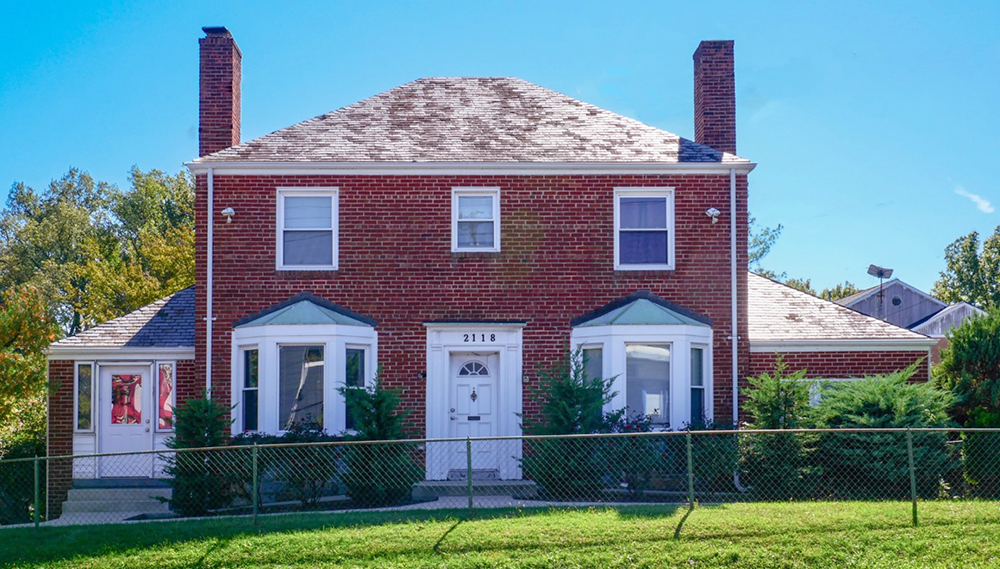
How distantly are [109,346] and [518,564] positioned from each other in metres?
10.5

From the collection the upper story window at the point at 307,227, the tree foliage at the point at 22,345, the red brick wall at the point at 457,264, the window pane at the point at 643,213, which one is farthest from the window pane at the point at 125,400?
the window pane at the point at 643,213

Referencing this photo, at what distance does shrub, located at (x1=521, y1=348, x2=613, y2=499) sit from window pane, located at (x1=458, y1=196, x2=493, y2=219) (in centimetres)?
306

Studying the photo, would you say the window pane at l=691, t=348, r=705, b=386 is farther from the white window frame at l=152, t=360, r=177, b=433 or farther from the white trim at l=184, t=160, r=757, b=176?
the white window frame at l=152, t=360, r=177, b=433

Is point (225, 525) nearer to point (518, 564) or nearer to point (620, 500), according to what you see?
point (518, 564)

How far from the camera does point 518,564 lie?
36.8 ft

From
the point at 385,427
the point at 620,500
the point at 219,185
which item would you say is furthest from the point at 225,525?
the point at 219,185

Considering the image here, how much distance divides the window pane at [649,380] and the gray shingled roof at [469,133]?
3.55 meters

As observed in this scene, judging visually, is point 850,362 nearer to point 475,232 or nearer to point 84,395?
point 475,232

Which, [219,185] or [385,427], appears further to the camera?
[219,185]

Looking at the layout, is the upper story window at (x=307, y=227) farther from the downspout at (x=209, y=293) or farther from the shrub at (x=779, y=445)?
the shrub at (x=779, y=445)

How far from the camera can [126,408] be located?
60.0 feet

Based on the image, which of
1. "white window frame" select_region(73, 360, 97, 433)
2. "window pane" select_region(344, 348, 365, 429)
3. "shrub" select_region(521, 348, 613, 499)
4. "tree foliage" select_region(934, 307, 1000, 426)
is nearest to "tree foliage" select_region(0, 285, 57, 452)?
"white window frame" select_region(73, 360, 97, 433)

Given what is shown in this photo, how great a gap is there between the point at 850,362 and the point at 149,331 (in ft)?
44.4

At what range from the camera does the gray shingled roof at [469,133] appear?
17547mm
